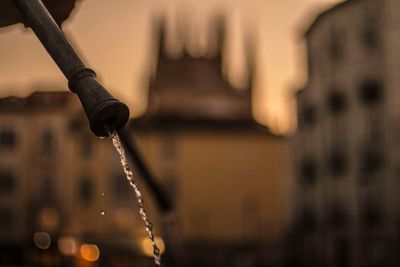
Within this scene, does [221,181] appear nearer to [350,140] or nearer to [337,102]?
[337,102]

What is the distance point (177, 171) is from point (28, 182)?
1212 cm

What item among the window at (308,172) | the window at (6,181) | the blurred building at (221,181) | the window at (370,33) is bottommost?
the blurred building at (221,181)

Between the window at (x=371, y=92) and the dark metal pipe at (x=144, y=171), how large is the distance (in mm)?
36326

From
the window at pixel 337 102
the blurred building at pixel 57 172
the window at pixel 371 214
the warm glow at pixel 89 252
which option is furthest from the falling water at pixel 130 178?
the blurred building at pixel 57 172

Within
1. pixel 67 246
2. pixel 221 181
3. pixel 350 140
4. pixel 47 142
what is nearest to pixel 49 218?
pixel 47 142

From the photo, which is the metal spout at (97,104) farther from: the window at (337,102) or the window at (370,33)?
the window at (337,102)

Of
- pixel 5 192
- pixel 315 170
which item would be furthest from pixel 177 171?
pixel 315 170

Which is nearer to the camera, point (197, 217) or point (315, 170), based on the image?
point (315, 170)

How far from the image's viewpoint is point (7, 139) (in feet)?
252

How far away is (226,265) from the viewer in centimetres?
7844

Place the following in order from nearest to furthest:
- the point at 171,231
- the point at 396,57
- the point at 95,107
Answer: the point at 95,107 → the point at 171,231 → the point at 396,57

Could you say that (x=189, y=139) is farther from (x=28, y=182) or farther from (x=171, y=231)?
(x=171, y=231)

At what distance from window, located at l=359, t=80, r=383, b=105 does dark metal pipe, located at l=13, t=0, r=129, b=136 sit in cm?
4214

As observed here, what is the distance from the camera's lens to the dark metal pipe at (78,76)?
5.68 metres
